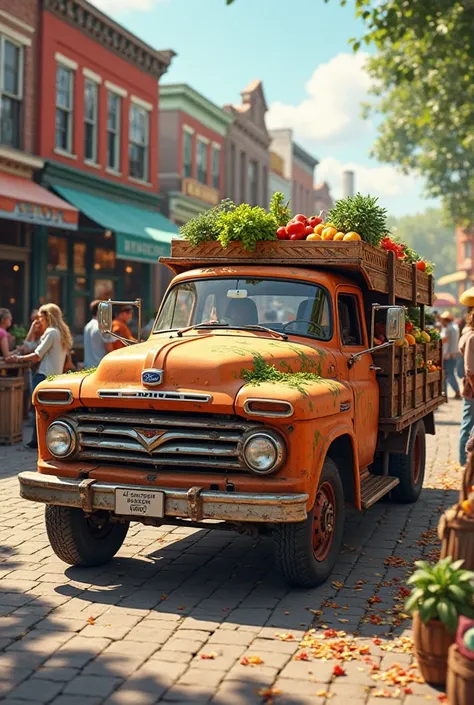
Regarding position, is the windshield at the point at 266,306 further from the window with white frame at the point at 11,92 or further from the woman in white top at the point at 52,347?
the window with white frame at the point at 11,92

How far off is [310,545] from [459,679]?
2.08 metres

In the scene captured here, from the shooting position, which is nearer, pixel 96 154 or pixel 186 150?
pixel 96 154

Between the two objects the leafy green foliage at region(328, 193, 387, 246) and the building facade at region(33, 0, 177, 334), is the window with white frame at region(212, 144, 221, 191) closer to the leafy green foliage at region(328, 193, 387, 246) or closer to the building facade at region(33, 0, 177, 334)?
the building facade at region(33, 0, 177, 334)

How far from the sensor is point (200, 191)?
35.4m

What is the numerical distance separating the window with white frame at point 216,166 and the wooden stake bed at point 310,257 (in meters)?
30.1

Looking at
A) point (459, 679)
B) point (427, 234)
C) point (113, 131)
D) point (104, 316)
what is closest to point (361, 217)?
point (104, 316)

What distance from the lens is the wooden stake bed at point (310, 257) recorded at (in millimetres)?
7613

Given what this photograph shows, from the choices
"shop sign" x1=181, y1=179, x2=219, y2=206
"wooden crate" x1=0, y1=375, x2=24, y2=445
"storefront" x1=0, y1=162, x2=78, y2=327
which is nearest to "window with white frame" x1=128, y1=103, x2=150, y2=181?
"shop sign" x1=181, y1=179, x2=219, y2=206

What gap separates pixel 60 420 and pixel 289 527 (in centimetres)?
175

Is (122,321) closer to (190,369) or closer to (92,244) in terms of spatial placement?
(190,369)

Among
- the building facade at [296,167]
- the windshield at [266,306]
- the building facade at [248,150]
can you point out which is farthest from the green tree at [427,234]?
the windshield at [266,306]

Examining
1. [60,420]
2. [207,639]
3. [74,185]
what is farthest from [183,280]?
[74,185]

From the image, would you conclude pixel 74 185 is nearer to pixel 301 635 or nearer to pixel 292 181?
pixel 301 635

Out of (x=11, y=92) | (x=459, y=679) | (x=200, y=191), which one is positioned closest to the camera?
(x=459, y=679)
